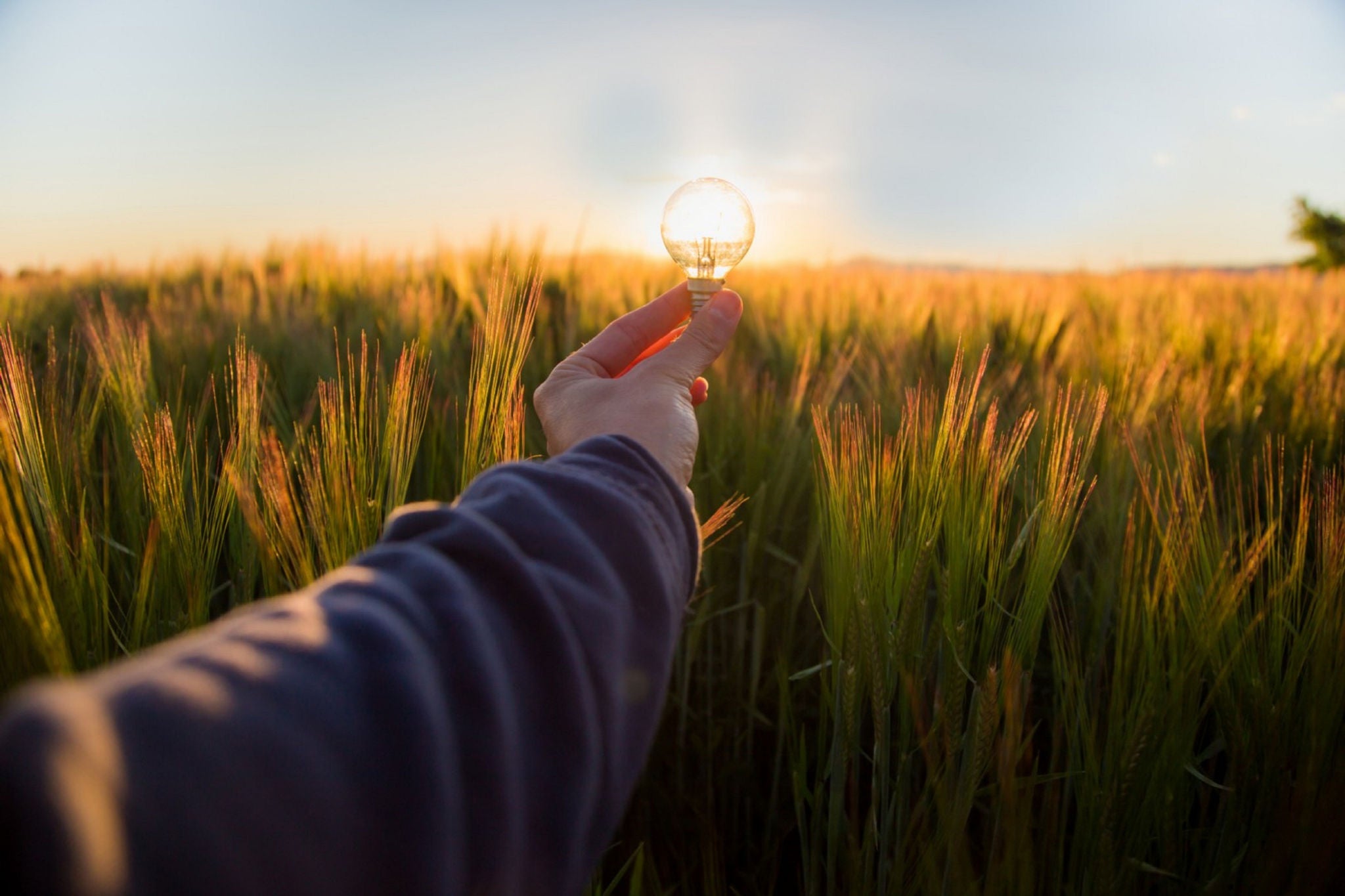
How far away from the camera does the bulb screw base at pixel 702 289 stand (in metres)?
0.91

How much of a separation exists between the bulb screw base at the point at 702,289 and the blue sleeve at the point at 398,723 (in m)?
0.42

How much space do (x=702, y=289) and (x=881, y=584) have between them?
372 mm

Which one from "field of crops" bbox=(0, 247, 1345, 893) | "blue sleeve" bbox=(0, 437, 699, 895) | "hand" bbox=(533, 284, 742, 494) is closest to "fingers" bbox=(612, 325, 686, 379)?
"hand" bbox=(533, 284, 742, 494)

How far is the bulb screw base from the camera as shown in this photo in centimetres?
91

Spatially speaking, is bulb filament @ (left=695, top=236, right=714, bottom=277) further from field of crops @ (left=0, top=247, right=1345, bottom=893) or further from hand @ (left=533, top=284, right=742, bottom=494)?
field of crops @ (left=0, top=247, right=1345, bottom=893)

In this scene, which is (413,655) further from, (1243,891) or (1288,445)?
(1288,445)

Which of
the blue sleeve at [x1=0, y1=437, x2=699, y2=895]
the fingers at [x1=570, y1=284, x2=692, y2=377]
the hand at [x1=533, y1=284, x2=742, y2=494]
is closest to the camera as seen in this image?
the blue sleeve at [x1=0, y1=437, x2=699, y2=895]

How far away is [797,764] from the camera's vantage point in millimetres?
898

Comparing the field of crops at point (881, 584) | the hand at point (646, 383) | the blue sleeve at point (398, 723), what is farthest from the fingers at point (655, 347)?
the blue sleeve at point (398, 723)

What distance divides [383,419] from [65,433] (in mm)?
388

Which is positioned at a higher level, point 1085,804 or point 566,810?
point 566,810

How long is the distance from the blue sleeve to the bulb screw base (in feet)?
1.39

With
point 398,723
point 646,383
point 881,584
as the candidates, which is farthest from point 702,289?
point 398,723

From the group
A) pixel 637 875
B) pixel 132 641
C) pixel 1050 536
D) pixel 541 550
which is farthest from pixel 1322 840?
pixel 132 641
